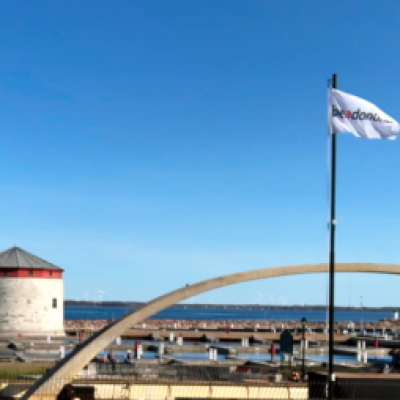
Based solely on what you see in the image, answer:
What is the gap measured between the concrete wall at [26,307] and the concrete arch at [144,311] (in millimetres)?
32689

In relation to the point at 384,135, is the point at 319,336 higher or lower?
lower

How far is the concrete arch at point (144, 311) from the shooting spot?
19.2 m

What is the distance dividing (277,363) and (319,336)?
29.8 meters

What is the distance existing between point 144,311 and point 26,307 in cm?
3334

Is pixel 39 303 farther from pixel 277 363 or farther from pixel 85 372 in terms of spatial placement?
pixel 85 372

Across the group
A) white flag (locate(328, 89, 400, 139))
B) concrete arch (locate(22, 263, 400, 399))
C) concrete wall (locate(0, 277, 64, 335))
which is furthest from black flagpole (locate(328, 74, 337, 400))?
concrete wall (locate(0, 277, 64, 335))

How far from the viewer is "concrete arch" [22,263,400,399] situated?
62.9ft

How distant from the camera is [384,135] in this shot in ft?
67.7

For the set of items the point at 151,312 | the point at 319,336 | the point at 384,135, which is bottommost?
the point at 319,336

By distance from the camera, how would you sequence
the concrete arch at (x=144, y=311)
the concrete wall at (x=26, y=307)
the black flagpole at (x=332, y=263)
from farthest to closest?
the concrete wall at (x=26, y=307) < the black flagpole at (x=332, y=263) < the concrete arch at (x=144, y=311)

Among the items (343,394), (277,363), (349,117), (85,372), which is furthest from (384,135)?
(277,363)

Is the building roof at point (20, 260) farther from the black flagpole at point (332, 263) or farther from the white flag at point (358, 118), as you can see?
the white flag at point (358, 118)

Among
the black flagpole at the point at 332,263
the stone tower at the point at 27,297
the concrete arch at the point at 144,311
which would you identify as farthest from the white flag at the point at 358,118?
the stone tower at the point at 27,297

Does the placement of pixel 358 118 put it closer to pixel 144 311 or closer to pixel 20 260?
pixel 144 311
